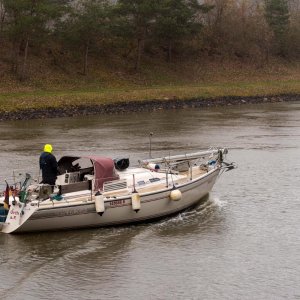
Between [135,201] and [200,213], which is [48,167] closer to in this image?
[135,201]

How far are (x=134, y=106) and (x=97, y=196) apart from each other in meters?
36.1

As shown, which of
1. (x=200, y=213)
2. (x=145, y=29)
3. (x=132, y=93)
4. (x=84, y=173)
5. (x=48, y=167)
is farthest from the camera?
(x=145, y=29)

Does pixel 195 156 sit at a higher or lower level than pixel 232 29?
lower

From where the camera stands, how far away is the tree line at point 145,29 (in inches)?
2271

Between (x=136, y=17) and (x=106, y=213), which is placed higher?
(x=136, y=17)

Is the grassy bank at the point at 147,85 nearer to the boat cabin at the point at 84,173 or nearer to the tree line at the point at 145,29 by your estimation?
the tree line at the point at 145,29

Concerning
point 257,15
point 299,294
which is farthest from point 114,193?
point 257,15

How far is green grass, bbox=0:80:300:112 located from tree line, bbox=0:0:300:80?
18.9 feet

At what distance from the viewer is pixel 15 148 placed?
1321 inches

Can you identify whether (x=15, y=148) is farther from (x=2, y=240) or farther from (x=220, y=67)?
(x=220, y=67)

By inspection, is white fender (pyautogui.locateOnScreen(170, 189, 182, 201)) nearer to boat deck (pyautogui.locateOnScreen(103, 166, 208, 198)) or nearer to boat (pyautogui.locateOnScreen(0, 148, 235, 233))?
boat (pyautogui.locateOnScreen(0, 148, 235, 233))

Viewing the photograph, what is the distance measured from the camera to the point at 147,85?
63.7 metres

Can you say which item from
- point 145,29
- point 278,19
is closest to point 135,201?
point 145,29

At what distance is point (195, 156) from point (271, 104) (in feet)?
124
